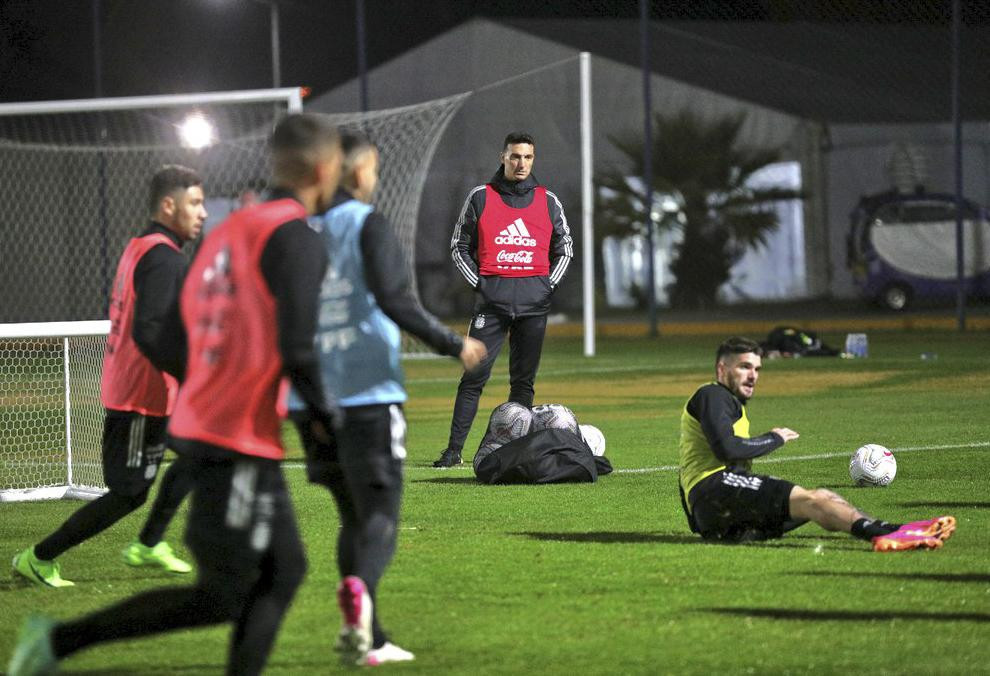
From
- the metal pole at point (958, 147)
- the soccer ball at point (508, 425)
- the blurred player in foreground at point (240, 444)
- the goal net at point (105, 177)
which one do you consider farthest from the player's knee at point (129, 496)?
the metal pole at point (958, 147)

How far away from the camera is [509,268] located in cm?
1182

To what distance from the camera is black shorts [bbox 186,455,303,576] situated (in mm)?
4645

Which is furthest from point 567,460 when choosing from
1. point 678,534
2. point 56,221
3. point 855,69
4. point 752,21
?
point 752,21

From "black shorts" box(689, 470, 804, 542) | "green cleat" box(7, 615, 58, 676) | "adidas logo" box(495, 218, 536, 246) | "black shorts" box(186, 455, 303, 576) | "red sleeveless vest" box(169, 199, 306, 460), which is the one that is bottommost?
"black shorts" box(689, 470, 804, 542)

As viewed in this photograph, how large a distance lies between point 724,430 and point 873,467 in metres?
2.69

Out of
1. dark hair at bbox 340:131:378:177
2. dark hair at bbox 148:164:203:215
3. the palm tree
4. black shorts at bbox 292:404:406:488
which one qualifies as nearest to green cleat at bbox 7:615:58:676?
black shorts at bbox 292:404:406:488

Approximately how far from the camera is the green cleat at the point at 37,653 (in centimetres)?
473

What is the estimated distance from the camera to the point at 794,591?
6883mm

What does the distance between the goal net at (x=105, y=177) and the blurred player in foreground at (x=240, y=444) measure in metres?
9.18

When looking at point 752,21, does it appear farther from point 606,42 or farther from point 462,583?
point 462,583

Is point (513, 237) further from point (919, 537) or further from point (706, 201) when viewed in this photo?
point (706, 201)

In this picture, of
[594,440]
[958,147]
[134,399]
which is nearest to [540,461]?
[594,440]

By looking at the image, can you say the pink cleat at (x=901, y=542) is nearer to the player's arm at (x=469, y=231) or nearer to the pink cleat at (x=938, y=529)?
the pink cleat at (x=938, y=529)

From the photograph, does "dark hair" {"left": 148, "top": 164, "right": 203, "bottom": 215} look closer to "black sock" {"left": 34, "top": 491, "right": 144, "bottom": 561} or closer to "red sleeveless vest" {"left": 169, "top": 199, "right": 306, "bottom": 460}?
"black sock" {"left": 34, "top": 491, "right": 144, "bottom": 561}
